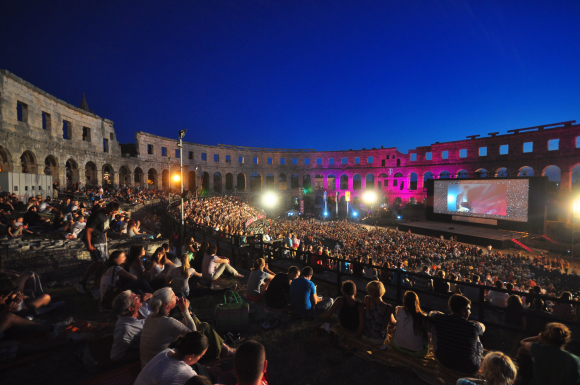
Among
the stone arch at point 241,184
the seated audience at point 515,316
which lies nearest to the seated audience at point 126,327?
the seated audience at point 515,316

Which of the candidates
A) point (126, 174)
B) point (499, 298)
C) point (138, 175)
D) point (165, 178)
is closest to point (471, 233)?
point (499, 298)

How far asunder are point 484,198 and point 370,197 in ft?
77.1

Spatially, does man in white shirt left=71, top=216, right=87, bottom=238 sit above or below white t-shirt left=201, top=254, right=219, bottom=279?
above

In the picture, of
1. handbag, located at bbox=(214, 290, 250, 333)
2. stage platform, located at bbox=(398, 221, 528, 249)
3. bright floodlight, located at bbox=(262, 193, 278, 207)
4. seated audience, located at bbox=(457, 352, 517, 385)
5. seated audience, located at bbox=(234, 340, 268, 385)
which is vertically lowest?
stage platform, located at bbox=(398, 221, 528, 249)

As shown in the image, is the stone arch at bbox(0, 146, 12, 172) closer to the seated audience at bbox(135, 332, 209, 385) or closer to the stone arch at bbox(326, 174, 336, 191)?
the seated audience at bbox(135, 332, 209, 385)

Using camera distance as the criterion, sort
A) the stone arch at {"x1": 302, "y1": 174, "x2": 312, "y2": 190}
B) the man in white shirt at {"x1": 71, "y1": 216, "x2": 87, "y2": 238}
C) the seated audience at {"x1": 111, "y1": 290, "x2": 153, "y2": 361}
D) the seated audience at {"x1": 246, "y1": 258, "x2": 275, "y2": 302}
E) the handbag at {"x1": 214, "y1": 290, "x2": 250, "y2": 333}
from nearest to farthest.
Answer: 1. the seated audience at {"x1": 111, "y1": 290, "x2": 153, "y2": 361}
2. the handbag at {"x1": 214, "y1": 290, "x2": 250, "y2": 333}
3. the seated audience at {"x1": 246, "y1": 258, "x2": 275, "y2": 302}
4. the man in white shirt at {"x1": 71, "y1": 216, "x2": 87, "y2": 238}
5. the stone arch at {"x1": 302, "y1": 174, "x2": 312, "y2": 190}

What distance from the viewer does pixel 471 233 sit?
837 inches

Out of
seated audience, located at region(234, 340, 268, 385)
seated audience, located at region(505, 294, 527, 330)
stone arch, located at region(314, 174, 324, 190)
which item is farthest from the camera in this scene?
stone arch, located at region(314, 174, 324, 190)

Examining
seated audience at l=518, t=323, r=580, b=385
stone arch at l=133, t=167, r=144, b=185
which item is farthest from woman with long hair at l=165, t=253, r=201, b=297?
stone arch at l=133, t=167, r=144, b=185

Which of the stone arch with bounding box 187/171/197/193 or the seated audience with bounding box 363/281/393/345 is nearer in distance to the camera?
the seated audience with bounding box 363/281/393/345

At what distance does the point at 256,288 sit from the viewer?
18.6 feet

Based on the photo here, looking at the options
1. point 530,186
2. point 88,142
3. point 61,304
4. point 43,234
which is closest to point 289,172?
point 88,142

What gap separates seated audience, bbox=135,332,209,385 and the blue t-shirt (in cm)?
270

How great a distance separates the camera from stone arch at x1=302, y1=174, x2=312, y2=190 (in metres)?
52.6
